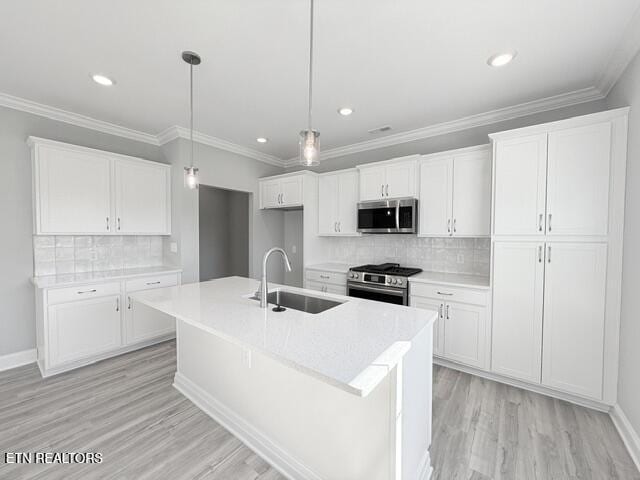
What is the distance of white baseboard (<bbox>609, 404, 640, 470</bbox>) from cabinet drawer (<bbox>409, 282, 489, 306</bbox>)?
41.8 inches

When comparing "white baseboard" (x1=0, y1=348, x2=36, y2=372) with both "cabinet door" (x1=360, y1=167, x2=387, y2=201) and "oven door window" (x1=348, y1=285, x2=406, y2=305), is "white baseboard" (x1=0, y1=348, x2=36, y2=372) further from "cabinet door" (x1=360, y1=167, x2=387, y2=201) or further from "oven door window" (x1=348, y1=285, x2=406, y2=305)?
"cabinet door" (x1=360, y1=167, x2=387, y2=201)

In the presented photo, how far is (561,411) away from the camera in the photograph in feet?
7.03

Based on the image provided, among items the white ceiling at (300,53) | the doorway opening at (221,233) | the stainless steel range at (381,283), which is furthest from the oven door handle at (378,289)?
the doorway opening at (221,233)

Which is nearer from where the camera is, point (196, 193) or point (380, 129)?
point (380, 129)

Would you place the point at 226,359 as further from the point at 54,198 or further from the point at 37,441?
the point at 54,198

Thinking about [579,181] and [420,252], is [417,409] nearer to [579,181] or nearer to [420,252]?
[579,181]

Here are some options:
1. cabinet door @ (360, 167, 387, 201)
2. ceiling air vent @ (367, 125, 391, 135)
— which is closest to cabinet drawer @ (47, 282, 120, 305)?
cabinet door @ (360, 167, 387, 201)

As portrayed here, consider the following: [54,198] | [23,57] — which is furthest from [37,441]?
[23,57]

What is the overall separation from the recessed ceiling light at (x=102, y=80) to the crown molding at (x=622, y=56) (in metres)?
3.74

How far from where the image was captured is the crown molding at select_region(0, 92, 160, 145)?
271 centimetres

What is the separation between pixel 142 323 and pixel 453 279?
3546 mm

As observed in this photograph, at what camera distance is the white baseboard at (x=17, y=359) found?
8.96ft

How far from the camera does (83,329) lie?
2.79 metres

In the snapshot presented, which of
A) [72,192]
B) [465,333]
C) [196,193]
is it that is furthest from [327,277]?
[72,192]
